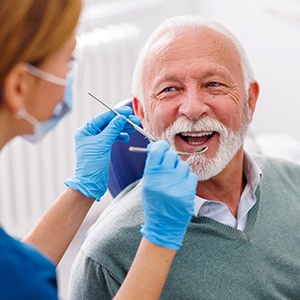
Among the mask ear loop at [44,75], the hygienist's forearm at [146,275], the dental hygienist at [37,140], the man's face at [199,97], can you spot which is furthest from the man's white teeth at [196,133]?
the mask ear loop at [44,75]

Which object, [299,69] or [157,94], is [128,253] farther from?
[299,69]

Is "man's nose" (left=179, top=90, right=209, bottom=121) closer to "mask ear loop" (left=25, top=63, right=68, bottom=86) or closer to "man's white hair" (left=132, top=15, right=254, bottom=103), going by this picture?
"man's white hair" (left=132, top=15, right=254, bottom=103)

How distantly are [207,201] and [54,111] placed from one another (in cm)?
62

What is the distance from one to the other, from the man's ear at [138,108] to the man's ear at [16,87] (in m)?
0.71

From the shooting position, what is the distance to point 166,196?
4.27ft

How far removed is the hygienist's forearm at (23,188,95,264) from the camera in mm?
1475

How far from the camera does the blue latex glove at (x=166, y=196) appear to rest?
4.28 feet

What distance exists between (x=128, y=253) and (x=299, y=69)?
2.18 metres

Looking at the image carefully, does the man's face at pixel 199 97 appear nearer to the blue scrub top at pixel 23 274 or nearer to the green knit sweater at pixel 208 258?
the green knit sweater at pixel 208 258

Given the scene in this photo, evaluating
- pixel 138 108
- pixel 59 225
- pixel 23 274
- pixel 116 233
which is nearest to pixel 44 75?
pixel 23 274

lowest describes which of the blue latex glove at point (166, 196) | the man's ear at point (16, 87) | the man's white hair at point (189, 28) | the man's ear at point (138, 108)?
the blue latex glove at point (166, 196)

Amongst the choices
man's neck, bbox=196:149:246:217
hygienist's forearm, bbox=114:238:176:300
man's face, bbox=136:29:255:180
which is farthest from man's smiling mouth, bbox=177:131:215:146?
hygienist's forearm, bbox=114:238:176:300

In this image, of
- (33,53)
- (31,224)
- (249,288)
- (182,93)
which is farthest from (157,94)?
(31,224)

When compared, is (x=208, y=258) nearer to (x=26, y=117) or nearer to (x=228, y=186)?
(x=228, y=186)
